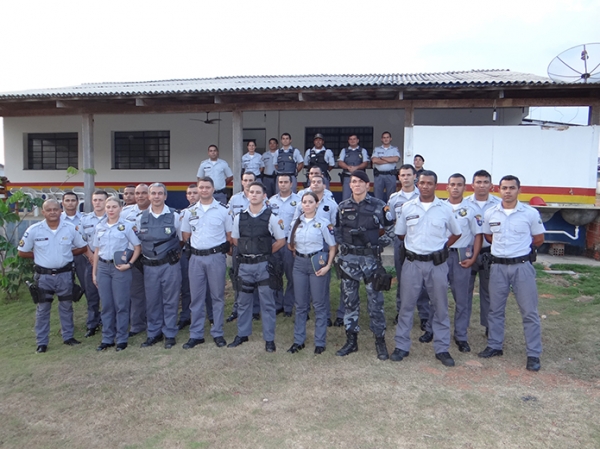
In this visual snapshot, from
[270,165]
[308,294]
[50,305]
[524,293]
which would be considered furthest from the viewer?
[270,165]

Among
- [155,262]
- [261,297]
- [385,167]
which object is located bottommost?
[261,297]

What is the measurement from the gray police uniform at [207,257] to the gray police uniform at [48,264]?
1.35 metres

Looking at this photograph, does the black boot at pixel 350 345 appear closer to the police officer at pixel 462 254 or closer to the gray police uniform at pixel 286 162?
the police officer at pixel 462 254

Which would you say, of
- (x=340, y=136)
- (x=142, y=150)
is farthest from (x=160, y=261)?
(x=142, y=150)

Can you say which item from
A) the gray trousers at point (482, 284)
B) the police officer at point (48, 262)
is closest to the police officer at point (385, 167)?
the gray trousers at point (482, 284)

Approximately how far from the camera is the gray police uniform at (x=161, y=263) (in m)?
4.67

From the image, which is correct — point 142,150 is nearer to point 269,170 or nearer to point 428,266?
point 269,170

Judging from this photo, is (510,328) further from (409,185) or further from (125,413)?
(125,413)

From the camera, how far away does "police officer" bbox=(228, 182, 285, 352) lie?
4520 mm

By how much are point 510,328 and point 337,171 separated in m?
5.99

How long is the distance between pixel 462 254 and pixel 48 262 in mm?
4299

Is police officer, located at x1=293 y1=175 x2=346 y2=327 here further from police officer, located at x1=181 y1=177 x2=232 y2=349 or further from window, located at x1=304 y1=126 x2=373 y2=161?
window, located at x1=304 y1=126 x2=373 y2=161

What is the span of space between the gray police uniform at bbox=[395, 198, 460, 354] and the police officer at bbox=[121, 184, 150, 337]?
2841mm

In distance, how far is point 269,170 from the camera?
8.86 metres
